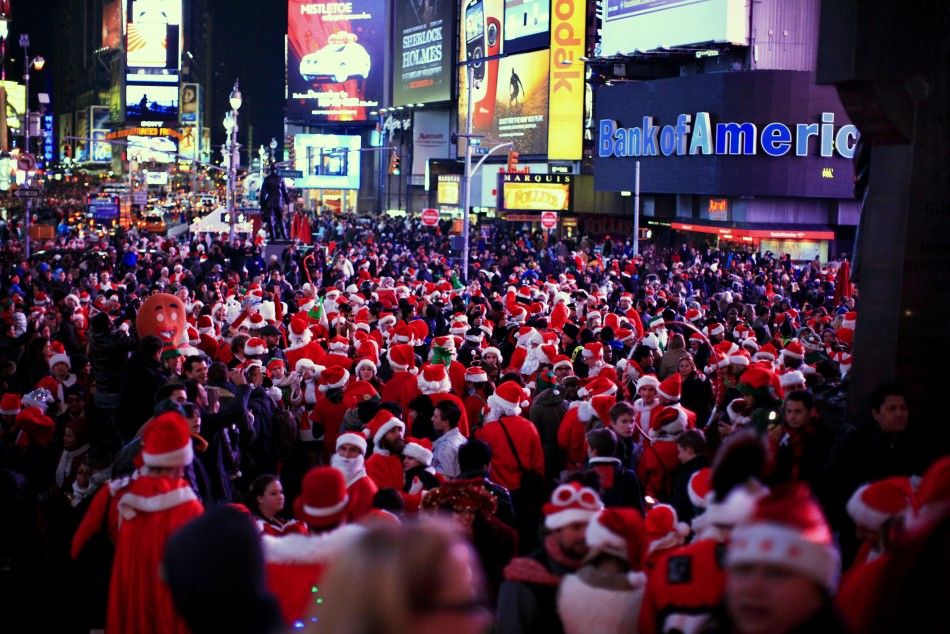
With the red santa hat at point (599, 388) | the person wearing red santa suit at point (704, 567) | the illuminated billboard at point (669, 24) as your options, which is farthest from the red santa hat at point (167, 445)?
the illuminated billboard at point (669, 24)

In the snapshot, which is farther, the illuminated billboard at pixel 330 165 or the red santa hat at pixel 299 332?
the illuminated billboard at pixel 330 165

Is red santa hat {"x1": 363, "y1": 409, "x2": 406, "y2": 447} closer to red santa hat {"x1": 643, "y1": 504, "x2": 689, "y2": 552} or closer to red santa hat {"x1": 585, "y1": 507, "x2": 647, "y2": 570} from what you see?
red santa hat {"x1": 643, "y1": 504, "x2": 689, "y2": 552}

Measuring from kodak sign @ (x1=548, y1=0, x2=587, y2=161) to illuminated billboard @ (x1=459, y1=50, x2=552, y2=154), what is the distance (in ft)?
3.77

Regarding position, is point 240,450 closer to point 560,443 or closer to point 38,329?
point 560,443

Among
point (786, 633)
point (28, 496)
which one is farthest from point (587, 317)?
point (786, 633)

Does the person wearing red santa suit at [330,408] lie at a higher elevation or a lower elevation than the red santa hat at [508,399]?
lower

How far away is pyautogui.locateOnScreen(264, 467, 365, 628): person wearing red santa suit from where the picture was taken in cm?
506

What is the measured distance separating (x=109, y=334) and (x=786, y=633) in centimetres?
874

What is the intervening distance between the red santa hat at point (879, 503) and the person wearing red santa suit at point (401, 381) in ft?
19.3

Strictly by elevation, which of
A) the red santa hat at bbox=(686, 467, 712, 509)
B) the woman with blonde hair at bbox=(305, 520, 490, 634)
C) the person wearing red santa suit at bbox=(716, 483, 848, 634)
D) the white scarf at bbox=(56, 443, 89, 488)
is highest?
the woman with blonde hair at bbox=(305, 520, 490, 634)

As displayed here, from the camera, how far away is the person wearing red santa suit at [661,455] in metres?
8.13

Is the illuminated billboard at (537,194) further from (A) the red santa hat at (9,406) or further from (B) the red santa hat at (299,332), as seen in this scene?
(A) the red santa hat at (9,406)

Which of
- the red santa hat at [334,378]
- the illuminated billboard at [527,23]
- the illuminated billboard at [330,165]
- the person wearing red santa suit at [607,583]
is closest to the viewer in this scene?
the person wearing red santa suit at [607,583]

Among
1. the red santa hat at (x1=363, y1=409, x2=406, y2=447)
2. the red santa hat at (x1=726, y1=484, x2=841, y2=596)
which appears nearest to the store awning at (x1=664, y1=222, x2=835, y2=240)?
the red santa hat at (x1=363, y1=409, x2=406, y2=447)
